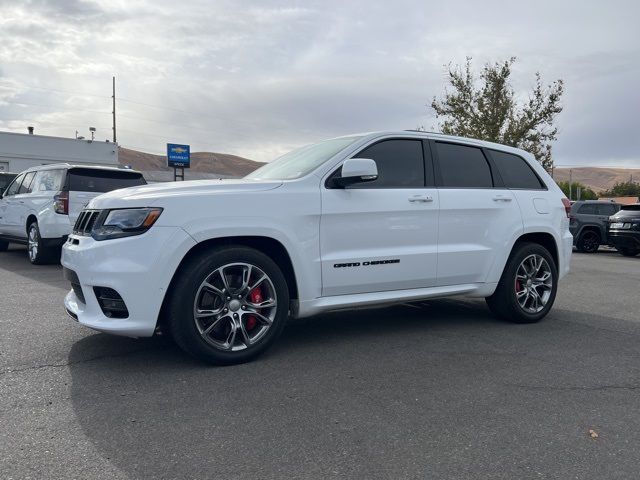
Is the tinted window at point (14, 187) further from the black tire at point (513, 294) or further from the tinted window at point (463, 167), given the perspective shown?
the black tire at point (513, 294)

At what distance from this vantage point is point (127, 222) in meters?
3.79

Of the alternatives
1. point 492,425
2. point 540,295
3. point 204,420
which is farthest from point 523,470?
point 540,295

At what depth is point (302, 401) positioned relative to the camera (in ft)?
11.0

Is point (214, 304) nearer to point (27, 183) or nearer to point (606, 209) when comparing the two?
point (27, 183)

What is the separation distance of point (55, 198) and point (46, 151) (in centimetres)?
3145

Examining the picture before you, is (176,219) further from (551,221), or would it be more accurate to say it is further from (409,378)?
(551,221)

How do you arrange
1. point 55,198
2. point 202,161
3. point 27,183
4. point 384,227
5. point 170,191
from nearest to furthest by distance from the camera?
point 170,191 < point 384,227 < point 55,198 < point 27,183 < point 202,161

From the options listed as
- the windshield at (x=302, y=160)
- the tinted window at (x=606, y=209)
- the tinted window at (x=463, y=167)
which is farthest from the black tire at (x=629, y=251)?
the windshield at (x=302, y=160)

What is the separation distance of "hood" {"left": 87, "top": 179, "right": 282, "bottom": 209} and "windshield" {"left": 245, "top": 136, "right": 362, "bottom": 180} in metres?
0.44

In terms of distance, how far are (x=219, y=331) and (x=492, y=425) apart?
199 cm

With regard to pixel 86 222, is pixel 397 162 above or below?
above

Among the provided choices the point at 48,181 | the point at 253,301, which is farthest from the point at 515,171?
the point at 48,181

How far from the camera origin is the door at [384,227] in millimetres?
4391

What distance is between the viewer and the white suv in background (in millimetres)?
9258
